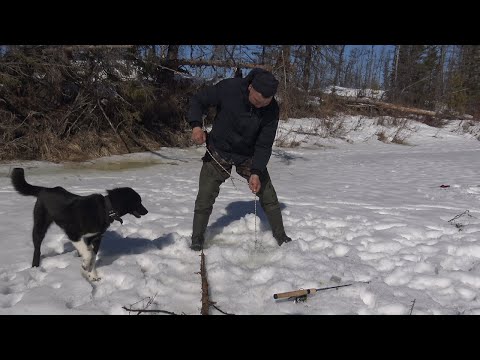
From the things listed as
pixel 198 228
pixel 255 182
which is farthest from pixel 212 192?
pixel 255 182

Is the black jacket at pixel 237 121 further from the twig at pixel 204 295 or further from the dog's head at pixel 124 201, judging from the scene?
the twig at pixel 204 295

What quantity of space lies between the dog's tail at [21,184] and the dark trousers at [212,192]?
161cm

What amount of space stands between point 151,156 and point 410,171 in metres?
7.29

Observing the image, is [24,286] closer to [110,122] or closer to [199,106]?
[199,106]

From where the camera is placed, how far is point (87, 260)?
350 cm

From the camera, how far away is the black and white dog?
3521 millimetres

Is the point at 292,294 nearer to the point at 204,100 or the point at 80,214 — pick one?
the point at 80,214

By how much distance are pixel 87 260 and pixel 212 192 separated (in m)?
1.46

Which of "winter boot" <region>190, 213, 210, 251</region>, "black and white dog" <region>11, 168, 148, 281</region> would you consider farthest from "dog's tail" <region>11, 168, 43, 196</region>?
"winter boot" <region>190, 213, 210, 251</region>

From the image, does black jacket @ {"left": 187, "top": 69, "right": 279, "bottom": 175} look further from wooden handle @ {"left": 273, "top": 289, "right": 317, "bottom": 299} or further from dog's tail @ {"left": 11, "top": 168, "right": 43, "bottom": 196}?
dog's tail @ {"left": 11, "top": 168, "right": 43, "bottom": 196}

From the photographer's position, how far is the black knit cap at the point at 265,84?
3588 mm

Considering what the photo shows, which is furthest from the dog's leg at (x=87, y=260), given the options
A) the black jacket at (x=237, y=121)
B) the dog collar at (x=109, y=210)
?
the black jacket at (x=237, y=121)

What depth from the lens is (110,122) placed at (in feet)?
37.9
